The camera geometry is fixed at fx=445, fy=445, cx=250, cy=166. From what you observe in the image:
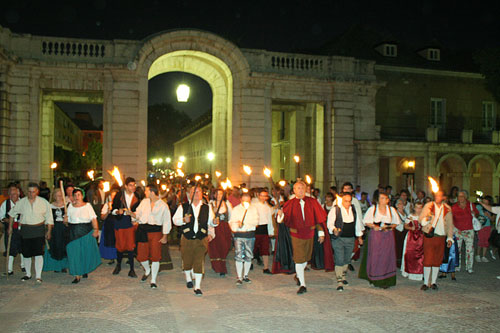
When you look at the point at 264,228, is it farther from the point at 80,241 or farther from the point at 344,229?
the point at 80,241

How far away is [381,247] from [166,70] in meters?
17.2

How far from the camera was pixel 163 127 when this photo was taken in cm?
7706

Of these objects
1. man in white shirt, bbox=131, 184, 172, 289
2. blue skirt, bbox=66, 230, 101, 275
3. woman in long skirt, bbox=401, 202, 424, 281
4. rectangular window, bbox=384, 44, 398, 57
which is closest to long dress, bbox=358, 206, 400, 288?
woman in long skirt, bbox=401, 202, 424, 281

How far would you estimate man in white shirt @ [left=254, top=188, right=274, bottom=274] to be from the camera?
10.4 m

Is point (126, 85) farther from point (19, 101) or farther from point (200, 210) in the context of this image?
point (200, 210)

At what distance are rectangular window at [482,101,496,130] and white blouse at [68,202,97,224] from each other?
27.6 meters

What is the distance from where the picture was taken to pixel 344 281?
9.26 m

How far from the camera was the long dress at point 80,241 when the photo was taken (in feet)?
30.0

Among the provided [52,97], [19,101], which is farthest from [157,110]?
[19,101]

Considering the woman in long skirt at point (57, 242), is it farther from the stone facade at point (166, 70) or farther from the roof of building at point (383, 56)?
the roof of building at point (383, 56)

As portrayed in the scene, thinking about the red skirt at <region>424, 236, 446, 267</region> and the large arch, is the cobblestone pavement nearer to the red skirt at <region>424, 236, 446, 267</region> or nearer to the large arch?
Result: the red skirt at <region>424, 236, 446, 267</region>

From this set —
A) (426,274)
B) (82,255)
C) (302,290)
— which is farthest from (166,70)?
(426,274)

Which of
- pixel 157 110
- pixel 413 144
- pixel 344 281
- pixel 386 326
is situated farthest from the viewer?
pixel 157 110

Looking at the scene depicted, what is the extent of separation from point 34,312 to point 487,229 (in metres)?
11.6
